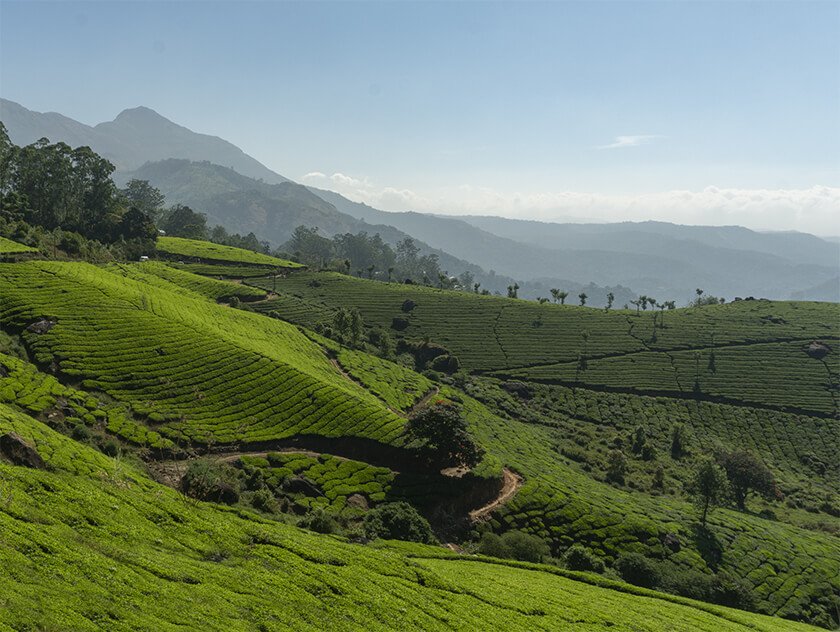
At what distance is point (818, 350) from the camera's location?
130m

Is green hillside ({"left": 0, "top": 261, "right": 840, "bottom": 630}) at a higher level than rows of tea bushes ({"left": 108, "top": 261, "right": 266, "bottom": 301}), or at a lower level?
lower

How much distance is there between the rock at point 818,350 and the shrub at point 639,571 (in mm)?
111998

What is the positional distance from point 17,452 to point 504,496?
44102 mm

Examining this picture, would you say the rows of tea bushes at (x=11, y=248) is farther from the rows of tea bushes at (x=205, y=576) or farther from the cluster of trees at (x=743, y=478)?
the cluster of trees at (x=743, y=478)

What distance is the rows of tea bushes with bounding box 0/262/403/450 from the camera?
55688 mm

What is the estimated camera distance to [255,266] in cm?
15612

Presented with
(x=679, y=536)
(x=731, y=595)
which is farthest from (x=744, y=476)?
(x=731, y=595)

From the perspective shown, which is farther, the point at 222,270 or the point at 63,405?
the point at 222,270

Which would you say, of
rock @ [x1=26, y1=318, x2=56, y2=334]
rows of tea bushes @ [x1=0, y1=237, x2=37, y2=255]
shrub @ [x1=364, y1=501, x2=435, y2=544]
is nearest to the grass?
rows of tea bushes @ [x1=0, y1=237, x2=37, y2=255]

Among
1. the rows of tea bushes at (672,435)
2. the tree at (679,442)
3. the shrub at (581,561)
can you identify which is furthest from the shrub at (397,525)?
the tree at (679,442)

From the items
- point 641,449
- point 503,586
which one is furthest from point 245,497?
point 641,449

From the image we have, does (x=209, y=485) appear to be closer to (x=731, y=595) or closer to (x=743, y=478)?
(x=731, y=595)

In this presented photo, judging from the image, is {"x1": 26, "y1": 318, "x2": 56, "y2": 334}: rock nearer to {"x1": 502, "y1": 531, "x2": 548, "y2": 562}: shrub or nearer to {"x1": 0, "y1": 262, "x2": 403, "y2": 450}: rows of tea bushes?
{"x1": 0, "y1": 262, "x2": 403, "y2": 450}: rows of tea bushes

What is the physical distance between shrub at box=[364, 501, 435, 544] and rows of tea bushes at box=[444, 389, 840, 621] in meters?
10.7
